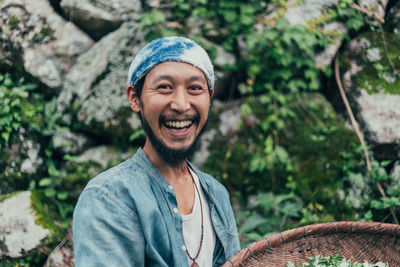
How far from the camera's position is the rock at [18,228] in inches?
129

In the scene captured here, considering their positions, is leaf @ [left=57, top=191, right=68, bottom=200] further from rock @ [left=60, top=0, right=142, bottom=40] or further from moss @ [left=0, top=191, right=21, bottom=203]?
rock @ [left=60, top=0, right=142, bottom=40]

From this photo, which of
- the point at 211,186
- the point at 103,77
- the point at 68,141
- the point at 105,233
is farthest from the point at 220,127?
the point at 105,233

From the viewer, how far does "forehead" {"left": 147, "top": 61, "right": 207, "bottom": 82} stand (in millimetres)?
1747

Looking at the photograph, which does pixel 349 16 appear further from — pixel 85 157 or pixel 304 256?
pixel 85 157

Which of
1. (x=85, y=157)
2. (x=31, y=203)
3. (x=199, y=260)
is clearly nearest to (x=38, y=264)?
(x=31, y=203)

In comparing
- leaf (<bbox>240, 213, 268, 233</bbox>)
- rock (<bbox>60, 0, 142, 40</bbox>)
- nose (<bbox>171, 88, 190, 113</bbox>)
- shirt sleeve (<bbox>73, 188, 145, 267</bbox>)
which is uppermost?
rock (<bbox>60, 0, 142, 40</bbox>)

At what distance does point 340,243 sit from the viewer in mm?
2270

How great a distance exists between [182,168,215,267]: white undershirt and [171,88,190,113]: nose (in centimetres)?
55

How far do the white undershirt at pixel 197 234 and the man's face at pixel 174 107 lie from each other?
11.6 inches

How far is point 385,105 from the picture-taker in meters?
3.72

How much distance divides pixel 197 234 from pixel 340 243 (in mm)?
951

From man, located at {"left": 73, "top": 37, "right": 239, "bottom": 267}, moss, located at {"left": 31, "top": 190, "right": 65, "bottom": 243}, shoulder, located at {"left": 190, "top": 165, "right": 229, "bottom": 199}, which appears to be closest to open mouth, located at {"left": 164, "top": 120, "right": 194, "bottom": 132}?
man, located at {"left": 73, "top": 37, "right": 239, "bottom": 267}

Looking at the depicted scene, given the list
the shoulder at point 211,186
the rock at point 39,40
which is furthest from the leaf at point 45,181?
the shoulder at point 211,186

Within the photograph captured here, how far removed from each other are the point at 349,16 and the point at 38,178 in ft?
12.2
